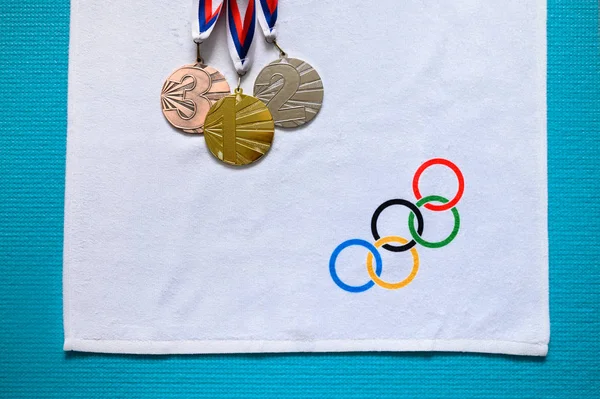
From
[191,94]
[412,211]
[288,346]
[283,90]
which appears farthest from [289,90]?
[288,346]

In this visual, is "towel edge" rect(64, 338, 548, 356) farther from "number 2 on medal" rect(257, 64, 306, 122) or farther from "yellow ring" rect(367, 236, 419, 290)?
"number 2 on medal" rect(257, 64, 306, 122)

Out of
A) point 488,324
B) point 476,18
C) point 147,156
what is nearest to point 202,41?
point 147,156

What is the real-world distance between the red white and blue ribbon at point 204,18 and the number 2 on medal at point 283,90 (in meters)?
0.10

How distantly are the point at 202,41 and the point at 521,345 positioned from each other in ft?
1.98

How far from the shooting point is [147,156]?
0.69 m

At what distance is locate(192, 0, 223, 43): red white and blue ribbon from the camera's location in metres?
0.67

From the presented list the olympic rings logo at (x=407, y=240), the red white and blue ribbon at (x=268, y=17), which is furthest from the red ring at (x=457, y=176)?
the red white and blue ribbon at (x=268, y=17)

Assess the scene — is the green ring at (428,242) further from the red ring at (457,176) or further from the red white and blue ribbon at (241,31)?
the red white and blue ribbon at (241,31)

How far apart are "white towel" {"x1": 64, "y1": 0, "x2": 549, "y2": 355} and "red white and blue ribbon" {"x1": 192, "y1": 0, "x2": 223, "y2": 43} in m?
0.02

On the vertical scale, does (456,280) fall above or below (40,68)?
below

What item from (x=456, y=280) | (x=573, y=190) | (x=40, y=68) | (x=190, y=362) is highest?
(x=40, y=68)

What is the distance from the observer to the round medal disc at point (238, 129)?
67 centimetres

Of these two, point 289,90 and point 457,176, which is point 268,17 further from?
point 457,176

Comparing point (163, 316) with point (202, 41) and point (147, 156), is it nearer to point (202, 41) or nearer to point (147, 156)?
point (147, 156)
